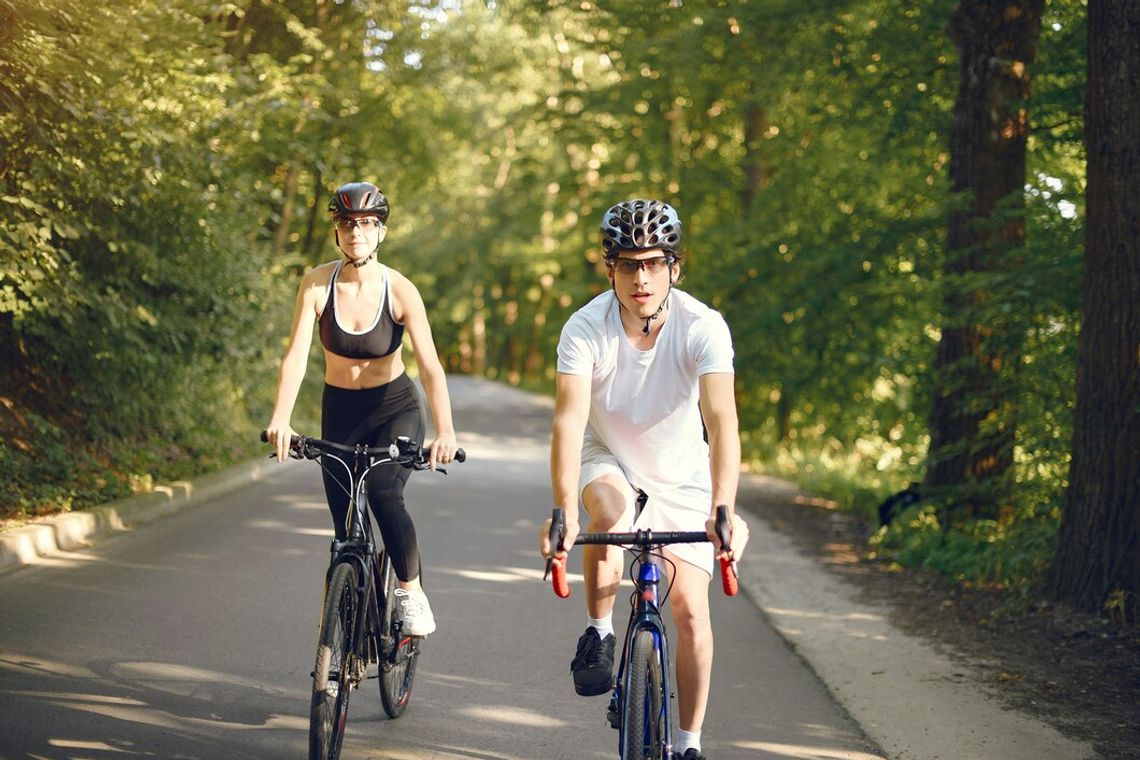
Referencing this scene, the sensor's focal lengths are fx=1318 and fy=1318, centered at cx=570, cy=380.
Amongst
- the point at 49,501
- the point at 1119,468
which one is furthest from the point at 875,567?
the point at 49,501

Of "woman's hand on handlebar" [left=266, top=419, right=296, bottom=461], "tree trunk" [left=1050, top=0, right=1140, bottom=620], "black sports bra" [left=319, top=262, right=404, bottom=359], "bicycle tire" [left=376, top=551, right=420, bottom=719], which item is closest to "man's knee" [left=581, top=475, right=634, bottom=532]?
"woman's hand on handlebar" [left=266, top=419, right=296, bottom=461]

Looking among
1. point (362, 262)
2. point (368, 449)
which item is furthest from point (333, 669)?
point (362, 262)

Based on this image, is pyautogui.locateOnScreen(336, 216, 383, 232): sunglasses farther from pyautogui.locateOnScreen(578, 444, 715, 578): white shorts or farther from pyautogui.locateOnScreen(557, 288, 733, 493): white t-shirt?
pyautogui.locateOnScreen(578, 444, 715, 578): white shorts

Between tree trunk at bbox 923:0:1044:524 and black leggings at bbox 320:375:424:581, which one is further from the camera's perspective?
tree trunk at bbox 923:0:1044:524

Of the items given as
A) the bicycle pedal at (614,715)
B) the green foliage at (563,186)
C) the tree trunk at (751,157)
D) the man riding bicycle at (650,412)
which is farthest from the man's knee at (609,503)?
the tree trunk at (751,157)

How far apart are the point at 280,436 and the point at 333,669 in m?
0.85

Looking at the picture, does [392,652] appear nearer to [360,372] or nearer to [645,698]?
[360,372]

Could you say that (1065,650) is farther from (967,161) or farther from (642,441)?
(967,161)

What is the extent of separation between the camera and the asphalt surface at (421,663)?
5281mm

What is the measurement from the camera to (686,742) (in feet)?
13.9

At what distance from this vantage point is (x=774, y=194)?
19328 mm

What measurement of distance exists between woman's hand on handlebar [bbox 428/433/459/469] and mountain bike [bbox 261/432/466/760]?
42 mm

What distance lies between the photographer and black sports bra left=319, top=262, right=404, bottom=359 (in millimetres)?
5230

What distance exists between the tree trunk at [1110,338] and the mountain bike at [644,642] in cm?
473
